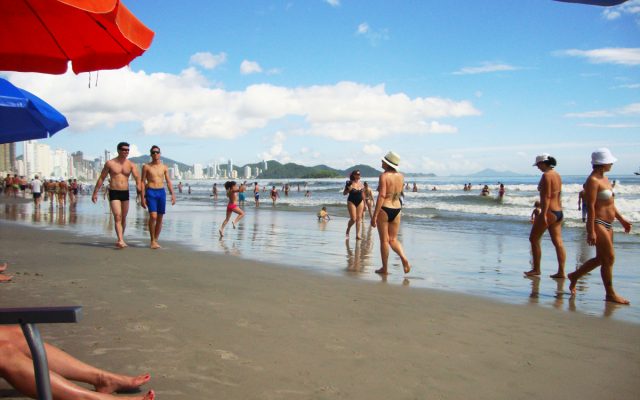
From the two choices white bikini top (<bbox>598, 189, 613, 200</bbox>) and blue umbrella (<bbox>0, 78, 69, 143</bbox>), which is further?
white bikini top (<bbox>598, 189, 613, 200</bbox>)

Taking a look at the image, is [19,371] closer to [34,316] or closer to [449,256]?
[34,316]

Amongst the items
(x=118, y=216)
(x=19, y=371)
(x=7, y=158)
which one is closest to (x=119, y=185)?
(x=118, y=216)

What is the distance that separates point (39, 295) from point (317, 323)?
113 inches

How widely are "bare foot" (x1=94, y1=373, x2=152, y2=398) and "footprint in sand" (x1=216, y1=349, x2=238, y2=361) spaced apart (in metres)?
0.66

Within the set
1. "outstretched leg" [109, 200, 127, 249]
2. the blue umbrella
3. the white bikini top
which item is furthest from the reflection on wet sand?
the blue umbrella

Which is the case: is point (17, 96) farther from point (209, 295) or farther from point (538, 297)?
point (538, 297)

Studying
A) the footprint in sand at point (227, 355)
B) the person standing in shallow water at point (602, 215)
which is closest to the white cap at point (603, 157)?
the person standing in shallow water at point (602, 215)

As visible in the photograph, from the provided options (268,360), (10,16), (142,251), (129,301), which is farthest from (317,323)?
(142,251)

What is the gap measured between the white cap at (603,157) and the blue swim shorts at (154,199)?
6971 mm

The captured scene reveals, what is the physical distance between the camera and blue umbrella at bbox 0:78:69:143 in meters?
4.86

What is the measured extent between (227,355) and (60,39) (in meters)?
2.73

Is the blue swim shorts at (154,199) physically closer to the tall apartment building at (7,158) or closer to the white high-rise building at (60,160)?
the tall apartment building at (7,158)

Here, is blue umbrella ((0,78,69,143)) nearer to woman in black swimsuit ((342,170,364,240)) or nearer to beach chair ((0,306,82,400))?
beach chair ((0,306,82,400))

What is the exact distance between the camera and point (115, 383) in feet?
8.84
